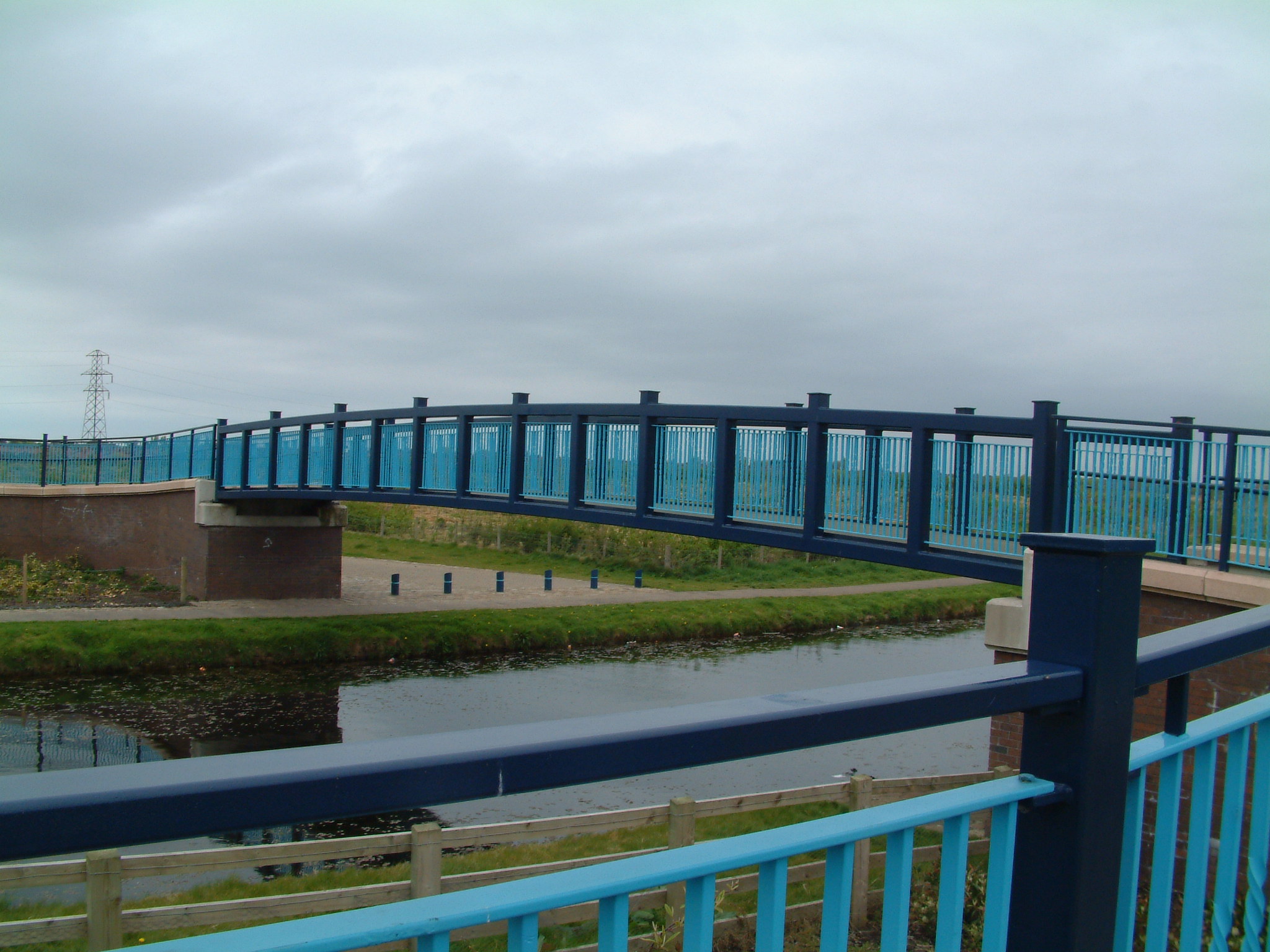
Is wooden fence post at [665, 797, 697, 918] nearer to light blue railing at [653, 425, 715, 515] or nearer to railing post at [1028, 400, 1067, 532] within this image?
railing post at [1028, 400, 1067, 532]

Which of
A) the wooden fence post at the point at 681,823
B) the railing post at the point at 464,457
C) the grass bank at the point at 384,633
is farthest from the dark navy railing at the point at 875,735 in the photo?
the grass bank at the point at 384,633

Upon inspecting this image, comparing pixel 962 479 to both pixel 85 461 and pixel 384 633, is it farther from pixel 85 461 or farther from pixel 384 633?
pixel 85 461

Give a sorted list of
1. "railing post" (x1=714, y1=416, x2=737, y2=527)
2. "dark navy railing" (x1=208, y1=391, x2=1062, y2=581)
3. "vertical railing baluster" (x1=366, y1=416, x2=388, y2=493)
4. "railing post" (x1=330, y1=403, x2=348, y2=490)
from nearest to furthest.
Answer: "dark navy railing" (x1=208, y1=391, x2=1062, y2=581) → "railing post" (x1=714, y1=416, x2=737, y2=527) → "vertical railing baluster" (x1=366, y1=416, x2=388, y2=493) → "railing post" (x1=330, y1=403, x2=348, y2=490)

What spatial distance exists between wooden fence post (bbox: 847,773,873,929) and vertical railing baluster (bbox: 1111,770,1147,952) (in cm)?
494

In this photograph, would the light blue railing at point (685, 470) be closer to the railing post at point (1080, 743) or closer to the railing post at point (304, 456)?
the railing post at point (1080, 743)

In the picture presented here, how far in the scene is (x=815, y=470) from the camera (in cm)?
1110

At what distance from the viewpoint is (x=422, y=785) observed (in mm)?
1119

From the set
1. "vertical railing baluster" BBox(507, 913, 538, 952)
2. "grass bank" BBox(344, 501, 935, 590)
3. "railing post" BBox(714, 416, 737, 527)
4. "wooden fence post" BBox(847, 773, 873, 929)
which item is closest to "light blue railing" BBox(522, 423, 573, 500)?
"railing post" BBox(714, 416, 737, 527)

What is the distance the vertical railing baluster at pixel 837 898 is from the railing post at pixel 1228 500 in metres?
8.37

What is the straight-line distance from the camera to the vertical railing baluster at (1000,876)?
181 cm

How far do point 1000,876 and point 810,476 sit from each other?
9.45 metres

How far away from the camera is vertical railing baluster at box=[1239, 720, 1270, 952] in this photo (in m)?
2.44

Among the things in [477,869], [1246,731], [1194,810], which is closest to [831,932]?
[1194,810]

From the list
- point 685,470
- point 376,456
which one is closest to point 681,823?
point 685,470
